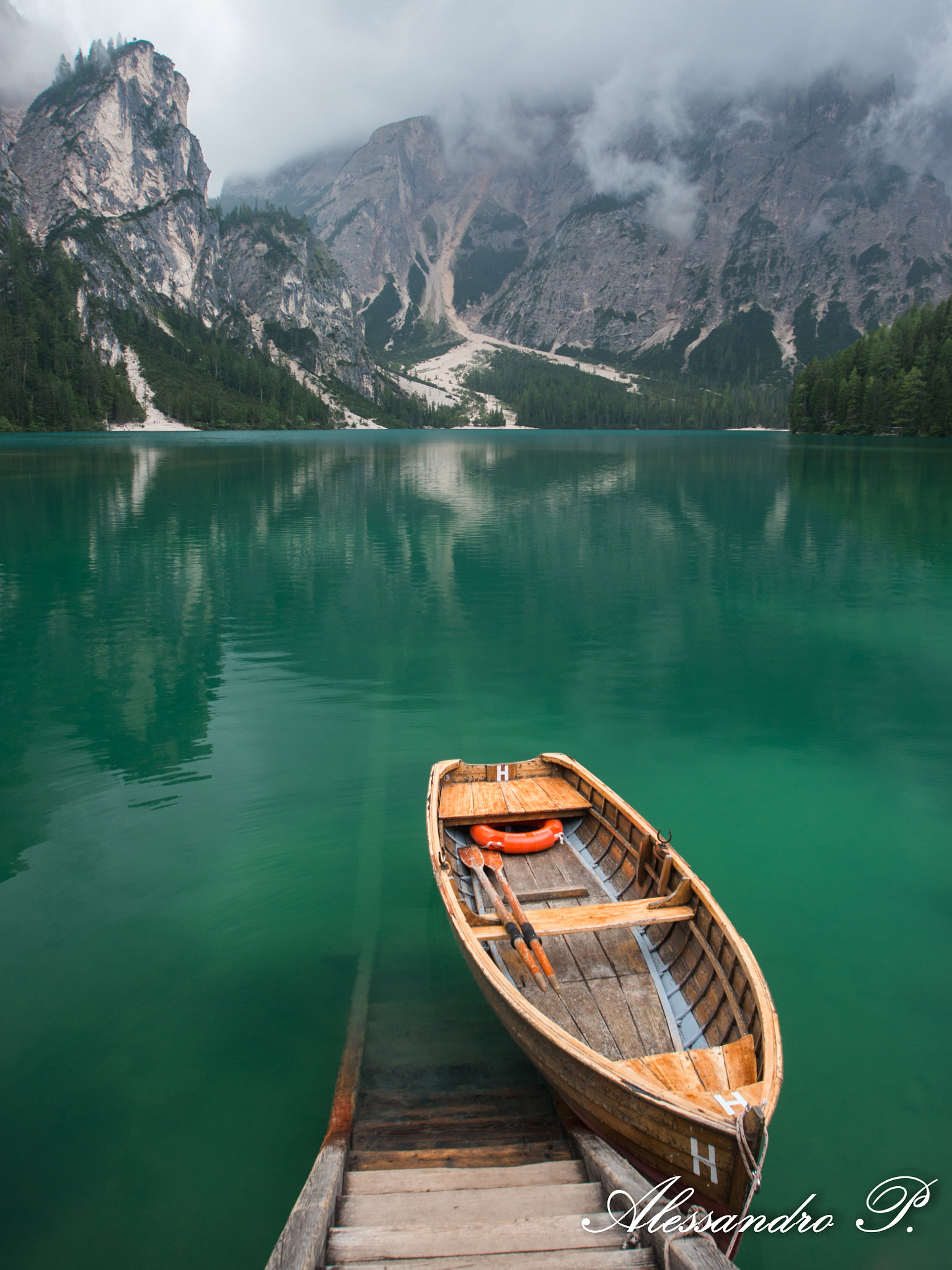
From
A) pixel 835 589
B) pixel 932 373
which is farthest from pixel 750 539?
pixel 932 373

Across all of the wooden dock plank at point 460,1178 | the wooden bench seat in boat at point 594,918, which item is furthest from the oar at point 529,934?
the wooden dock plank at point 460,1178

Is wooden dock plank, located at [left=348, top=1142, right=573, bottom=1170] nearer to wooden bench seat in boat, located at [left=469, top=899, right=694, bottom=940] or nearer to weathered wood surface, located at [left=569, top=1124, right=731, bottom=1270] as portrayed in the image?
weathered wood surface, located at [left=569, top=1124, right=731, bottom=1270]

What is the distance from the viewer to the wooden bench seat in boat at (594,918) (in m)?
8.32

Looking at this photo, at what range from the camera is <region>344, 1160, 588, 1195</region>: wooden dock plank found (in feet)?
18.7

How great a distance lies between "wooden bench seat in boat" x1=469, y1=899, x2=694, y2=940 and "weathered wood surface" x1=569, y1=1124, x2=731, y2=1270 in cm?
211

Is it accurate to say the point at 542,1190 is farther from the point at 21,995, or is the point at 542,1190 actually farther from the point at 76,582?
the point at 76,582

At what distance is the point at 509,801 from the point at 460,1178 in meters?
6.71

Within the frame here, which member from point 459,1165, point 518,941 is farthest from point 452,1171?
point 518,941

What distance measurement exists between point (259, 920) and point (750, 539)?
41.9 metres

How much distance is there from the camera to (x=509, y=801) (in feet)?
40.4

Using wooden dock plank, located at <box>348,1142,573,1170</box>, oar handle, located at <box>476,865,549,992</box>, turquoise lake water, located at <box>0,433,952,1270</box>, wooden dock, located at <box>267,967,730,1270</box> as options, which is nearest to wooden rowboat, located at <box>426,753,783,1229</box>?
oar handle, located at <box>476,865,549,992</box>

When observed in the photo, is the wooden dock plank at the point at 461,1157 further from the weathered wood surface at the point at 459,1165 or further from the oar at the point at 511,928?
the oar at the point at 511,928

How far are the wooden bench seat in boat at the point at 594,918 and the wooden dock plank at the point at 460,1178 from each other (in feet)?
7.96

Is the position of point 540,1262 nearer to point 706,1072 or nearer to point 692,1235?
point 692,1235
